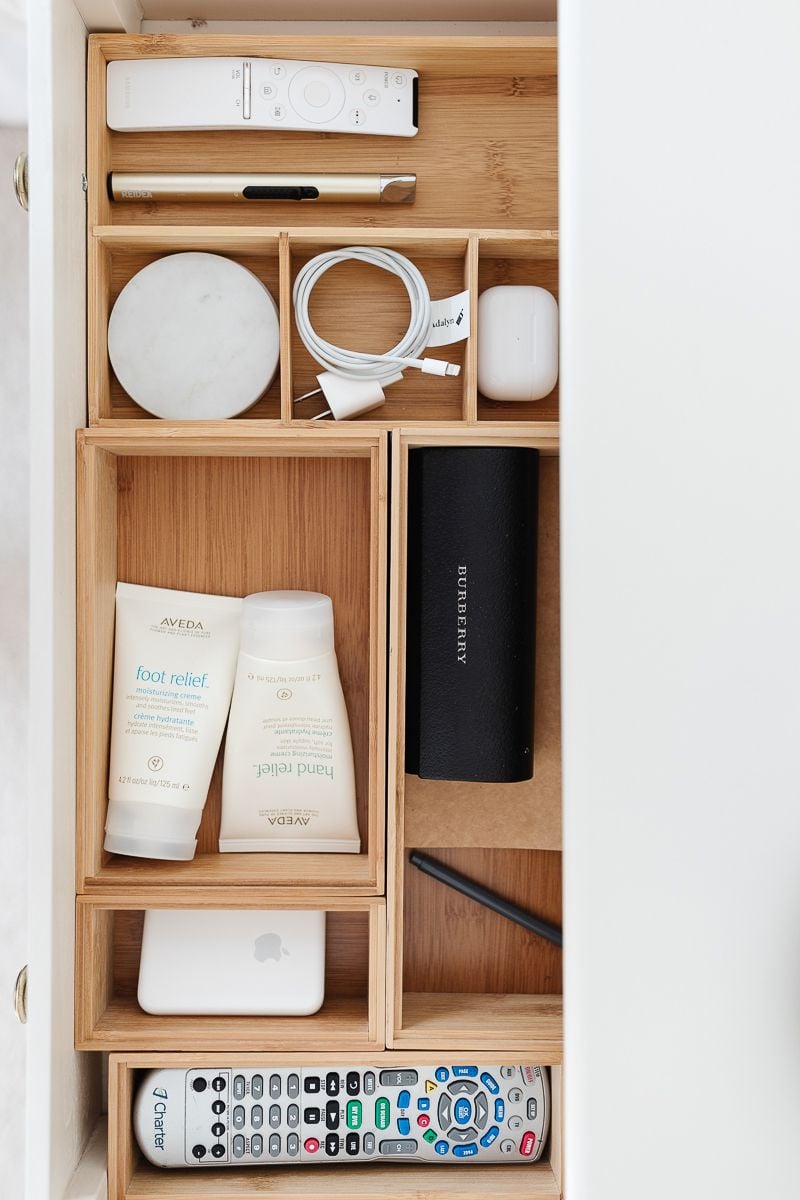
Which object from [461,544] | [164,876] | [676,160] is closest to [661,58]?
[676,160]

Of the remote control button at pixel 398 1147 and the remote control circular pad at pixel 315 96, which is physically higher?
the remote control circular pad at pixel 315 96

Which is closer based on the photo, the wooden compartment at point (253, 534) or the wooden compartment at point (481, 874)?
the wooden compartment at point (481, 874)

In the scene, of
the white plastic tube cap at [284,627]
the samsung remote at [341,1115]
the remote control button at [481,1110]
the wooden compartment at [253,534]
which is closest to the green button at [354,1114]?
the samsung remote at [341,1115]

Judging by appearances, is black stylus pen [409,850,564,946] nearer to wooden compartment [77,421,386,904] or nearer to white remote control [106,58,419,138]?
wooden compartment [77,421,386,904]

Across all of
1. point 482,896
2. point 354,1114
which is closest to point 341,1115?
point 354,1114

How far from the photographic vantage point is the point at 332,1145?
2.61 ft

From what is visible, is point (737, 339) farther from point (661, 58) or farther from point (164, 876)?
point (164, 876)

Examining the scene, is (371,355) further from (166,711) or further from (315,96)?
(166,711)

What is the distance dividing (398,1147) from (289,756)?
13.6 inches

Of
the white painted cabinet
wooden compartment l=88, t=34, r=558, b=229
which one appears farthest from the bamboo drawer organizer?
the white painted cabinet

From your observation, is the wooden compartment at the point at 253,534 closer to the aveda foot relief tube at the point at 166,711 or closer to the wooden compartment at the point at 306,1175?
the aveda foot relief tube at the point at 166,711

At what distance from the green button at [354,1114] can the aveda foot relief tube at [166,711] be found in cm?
26

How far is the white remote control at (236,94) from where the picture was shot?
33.3 inches

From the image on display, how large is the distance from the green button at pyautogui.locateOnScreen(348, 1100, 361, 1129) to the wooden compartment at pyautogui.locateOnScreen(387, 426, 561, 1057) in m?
0.07
